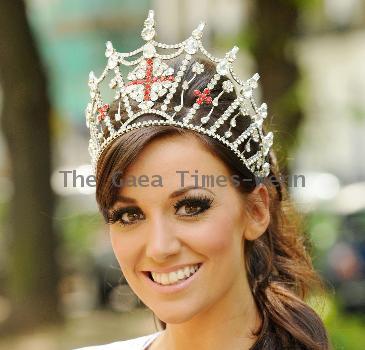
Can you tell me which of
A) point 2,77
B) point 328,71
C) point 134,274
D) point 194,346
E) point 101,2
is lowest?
point 194,346

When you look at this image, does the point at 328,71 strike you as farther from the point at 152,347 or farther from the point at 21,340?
the point at 152,347

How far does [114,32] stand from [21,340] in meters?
11.9

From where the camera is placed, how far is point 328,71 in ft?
67.1

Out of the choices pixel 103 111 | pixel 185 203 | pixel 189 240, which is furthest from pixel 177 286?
pixel 103 111

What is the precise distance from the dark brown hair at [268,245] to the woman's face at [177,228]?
4 cm

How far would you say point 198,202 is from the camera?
2.71m

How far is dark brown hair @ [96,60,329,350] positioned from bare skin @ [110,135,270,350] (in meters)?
0.04

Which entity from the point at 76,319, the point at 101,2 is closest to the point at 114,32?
the point at 101,2

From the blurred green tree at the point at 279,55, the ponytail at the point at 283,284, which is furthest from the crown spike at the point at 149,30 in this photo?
the blurred green tree at the point at 279,55

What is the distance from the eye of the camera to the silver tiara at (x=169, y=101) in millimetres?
2775

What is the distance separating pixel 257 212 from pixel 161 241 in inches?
17.3

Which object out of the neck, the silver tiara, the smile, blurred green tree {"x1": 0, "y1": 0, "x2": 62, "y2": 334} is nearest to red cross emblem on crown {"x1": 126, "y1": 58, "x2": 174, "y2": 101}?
the silver tiara

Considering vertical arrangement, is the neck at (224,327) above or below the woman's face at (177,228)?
below

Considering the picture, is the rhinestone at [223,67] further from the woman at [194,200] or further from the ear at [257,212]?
the ear at [257,212]
